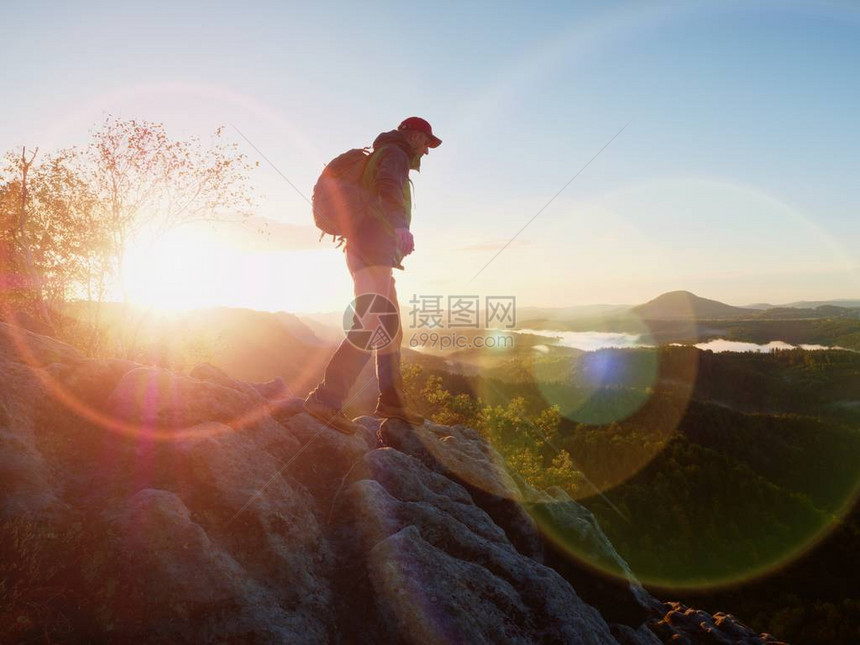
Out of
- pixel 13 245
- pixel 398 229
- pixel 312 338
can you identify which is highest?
pixel 13 245

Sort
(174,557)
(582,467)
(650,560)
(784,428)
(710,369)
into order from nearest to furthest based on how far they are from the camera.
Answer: (174,557) < (650,560) < (582,467) < (784,428) < (710,369)

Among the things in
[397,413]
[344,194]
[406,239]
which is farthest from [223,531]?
[344,194]

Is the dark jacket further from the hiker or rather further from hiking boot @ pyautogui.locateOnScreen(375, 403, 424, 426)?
hiking boot @ pyautogui.locateOnScreen(375, 403, 424, 426)

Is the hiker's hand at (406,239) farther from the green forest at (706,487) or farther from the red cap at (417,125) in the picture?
the green forest at (706,487)

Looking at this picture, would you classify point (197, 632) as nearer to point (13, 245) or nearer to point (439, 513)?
point (439, 513)

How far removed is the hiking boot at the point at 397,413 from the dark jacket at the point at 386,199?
2988 millimetres

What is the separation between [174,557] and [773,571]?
4939 cm

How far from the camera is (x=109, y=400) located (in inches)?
245

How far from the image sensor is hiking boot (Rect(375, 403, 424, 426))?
9.40 metres

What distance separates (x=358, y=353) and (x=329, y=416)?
3.88ft

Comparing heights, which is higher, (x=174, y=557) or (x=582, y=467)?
(x=174, y=557)

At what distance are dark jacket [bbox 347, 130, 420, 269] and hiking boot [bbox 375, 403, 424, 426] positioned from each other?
2988 mm

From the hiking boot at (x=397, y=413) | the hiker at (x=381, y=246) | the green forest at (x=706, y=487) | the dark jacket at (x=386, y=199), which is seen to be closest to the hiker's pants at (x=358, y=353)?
the hiker at (x=381, y=246)

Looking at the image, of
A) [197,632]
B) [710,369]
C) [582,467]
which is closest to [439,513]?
[197,632]
